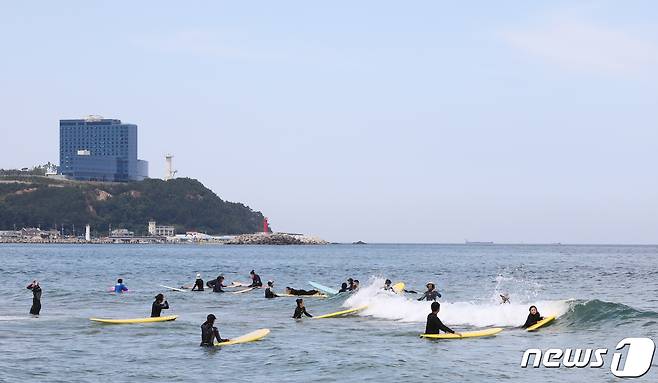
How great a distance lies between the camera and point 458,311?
41.2 meters

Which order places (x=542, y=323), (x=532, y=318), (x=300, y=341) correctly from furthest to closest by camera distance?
(x=542, y=323) < (x=532, y=318) < (x=300, y=341)

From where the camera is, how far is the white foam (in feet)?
126

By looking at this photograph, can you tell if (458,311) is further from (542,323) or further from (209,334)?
(209,334)

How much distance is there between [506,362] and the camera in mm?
27266

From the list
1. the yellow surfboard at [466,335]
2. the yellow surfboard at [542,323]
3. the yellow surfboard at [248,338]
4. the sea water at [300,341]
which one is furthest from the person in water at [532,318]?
the yellow surfboard at [248,338]

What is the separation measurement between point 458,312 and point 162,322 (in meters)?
12.7

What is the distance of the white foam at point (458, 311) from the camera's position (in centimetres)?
3828

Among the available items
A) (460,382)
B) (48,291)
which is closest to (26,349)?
(460,382)

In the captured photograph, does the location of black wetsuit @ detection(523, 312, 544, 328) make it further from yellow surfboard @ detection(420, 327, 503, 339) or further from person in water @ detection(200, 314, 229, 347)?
person in water @ detection(200, 314, 229, 347)

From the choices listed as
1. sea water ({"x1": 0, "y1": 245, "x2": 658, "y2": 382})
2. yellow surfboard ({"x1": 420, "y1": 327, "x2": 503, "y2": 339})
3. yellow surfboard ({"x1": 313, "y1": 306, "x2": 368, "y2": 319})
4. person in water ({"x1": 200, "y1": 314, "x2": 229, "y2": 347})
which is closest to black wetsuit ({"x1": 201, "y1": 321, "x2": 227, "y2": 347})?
person in water ({"x1": 200, "y1": 314, "x2": 229, "y2": 347})

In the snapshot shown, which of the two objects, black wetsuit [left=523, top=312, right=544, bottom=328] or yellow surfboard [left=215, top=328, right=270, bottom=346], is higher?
black wetsuit [left=523, top=312, right=544, bottom=328]

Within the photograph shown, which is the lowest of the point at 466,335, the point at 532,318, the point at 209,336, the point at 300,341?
the point at 300,341

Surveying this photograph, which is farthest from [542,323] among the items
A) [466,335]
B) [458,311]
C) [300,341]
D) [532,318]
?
[300,341]

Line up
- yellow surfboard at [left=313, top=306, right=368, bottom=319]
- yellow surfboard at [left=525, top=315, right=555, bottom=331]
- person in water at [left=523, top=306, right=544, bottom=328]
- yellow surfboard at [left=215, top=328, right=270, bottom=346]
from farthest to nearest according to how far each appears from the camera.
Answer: yellow surfboard at [left=313, top=306, right=368, bottom=319] → yellow surfboard at [left=525, top=315, right=555, bottom=331] → person in water at [left=523, top=306, right=544, bottom=328] → yellow surfboard at [left=215, top=328, right=270, bottom=346]
